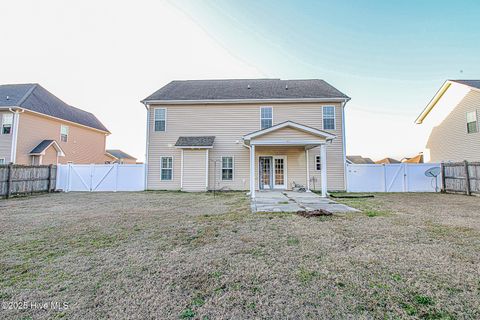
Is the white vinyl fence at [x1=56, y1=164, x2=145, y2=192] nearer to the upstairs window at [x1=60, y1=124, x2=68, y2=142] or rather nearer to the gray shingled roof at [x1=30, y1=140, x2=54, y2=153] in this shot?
the gray shingled roof at [x1=30, y1=140, x2=54, y2=153]

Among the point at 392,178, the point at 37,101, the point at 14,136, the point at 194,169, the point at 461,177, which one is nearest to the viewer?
the point at 461,177

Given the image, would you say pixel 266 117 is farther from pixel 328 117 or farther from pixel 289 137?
pixel 328 117

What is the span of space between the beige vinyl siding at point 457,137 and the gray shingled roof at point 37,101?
99.5 feet

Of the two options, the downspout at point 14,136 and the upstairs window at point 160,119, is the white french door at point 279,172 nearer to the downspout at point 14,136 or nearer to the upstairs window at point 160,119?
the upstairs window at point 160,119

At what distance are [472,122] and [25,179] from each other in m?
26.9

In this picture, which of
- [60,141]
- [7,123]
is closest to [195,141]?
[60,141]

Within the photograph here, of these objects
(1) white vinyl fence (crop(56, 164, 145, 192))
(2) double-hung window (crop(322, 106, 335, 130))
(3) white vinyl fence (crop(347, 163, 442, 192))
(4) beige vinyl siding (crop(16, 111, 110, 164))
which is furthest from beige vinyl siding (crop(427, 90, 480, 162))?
(4) beige vinyl siding (crop(16, 111, 110, 164))

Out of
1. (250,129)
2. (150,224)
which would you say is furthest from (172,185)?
(150,224)

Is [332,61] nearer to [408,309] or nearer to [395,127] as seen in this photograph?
[395,127]

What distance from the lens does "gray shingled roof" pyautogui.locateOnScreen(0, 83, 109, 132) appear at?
15.4 metres

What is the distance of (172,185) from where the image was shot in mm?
13688

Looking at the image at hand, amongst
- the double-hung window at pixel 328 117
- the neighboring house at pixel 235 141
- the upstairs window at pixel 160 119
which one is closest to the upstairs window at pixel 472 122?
the neighboring house at pixel 235 141

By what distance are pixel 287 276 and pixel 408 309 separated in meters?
1.26

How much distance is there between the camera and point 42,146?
15.9 m
